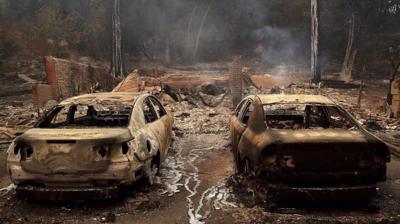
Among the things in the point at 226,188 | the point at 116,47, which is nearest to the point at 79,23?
the point at 116,47

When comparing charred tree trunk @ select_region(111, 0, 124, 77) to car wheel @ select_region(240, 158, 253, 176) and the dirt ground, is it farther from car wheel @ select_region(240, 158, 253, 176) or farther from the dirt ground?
car wheel @ select_region(240, 158, 253, 176)

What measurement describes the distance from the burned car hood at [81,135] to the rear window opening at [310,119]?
6.39 ft

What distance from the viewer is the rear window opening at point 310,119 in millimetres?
5632

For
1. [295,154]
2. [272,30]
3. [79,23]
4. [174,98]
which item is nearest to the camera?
[295,154]

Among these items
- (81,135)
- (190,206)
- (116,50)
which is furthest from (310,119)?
(116,50)

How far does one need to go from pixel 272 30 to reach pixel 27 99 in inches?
749

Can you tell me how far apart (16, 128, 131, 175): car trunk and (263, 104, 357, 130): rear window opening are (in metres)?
2.17

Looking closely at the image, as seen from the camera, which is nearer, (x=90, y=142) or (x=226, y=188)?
(x=90, y=142)

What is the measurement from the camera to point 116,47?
21094 millimetres

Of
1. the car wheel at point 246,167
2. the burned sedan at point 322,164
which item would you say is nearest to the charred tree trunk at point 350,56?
the car wheel at point 246,167

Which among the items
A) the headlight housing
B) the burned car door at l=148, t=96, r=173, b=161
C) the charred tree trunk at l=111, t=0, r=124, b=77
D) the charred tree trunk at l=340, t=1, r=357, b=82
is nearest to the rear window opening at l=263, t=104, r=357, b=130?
the burned car door at l=148, t=96, r=173, b=161

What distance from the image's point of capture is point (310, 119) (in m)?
6.47

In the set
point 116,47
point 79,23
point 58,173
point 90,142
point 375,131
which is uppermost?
point 79,23

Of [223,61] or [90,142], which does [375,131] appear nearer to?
[90,142]
